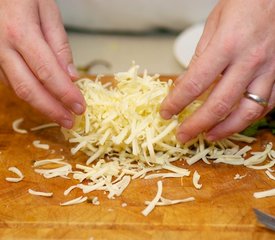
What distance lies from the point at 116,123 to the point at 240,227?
607 mm

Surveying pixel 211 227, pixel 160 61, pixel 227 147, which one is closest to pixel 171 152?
pixel 227 147

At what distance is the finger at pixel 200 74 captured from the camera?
5.38ft

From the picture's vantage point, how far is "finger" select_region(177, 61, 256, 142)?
167 centimetres

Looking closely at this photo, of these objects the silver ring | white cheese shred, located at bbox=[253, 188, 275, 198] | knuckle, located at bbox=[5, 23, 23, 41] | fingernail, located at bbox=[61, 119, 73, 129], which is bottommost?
white cheese shred, located at bbox=[253, 188, 275, 198]

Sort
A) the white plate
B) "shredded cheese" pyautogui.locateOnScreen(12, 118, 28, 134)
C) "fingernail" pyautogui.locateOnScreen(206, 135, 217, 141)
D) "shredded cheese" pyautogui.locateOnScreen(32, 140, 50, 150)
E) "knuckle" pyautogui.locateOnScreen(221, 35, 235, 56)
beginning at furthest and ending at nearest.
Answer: the white plate
"shredded cheese" pyautogui.locateOnScreen(12, 118, 28, 134)
"shredded cheese" pyautogui.locateOnScreen(32, 140, 50, 150)
"fingernail" pyautogui.locateOnScreen(206, 135, 217, 141)
"knuckle" pyautogui.locateOnScreen(221, 35, 235, 56)

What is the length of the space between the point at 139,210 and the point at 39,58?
0.60 meters

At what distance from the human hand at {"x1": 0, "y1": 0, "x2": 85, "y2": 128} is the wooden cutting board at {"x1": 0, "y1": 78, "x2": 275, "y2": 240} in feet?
0.73

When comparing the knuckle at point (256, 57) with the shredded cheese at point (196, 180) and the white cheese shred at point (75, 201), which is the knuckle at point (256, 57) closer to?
the shredded cheese at point (196, 180)

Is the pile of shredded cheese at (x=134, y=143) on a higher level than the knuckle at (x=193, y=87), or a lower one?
lower

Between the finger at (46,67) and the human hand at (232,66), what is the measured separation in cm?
34

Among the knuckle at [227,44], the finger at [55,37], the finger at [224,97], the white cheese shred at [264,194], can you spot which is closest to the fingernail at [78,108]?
the finger at [55,37]

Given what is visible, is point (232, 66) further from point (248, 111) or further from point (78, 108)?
point (78, 108)

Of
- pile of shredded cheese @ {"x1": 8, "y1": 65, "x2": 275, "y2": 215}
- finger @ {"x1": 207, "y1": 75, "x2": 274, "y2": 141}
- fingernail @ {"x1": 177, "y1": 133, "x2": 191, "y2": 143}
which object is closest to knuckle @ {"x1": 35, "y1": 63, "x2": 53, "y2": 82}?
pile of shredded cheese @ {"x1": 8, "y1": 65, "x2": 275, "y2": 215}

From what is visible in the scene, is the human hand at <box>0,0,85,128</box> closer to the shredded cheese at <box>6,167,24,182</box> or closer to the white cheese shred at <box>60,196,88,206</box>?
the shredded cheese at <box>6,167,24,182</box>
